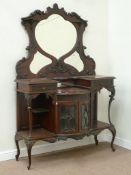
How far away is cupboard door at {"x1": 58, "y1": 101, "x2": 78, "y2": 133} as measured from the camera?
3549 mm

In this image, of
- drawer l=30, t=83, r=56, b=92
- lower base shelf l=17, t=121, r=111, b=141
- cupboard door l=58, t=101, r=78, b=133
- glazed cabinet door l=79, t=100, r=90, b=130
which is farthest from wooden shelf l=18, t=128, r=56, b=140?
drawer l=30, t=83, r=56, b=92

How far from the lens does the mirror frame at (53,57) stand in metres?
3.69

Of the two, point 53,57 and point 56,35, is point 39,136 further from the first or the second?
point 56,35

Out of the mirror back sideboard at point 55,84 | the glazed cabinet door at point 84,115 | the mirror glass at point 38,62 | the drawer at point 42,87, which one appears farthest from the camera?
the mirror glass at point 38,62

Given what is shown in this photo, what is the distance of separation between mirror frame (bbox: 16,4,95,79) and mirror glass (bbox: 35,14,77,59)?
4 cm

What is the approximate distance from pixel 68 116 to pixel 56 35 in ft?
3.42

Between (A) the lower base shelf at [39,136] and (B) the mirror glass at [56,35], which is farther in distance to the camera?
(B) the mirror glass at [56,35]

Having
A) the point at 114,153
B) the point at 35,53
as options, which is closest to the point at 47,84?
the point at 35,53

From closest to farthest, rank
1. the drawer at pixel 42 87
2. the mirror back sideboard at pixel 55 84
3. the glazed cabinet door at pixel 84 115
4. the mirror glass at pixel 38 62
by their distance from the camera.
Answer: the drawer at pixel 42 87, the mirror back sideboard at pixel 55 84, the glazed cabinet door at pixel 84 115, the mirror glass at pixel 38 62

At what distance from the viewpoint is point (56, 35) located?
Result: 3.92 meters

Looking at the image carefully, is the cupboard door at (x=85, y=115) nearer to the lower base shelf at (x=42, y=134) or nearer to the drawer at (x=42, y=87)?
the lower base shelf at (x=42, y=134)

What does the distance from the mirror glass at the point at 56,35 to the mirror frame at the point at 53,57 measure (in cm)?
4

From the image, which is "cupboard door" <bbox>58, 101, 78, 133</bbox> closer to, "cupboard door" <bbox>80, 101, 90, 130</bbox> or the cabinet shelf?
"cupboard door" <bbox>80, 101, 90, 130</bbox>

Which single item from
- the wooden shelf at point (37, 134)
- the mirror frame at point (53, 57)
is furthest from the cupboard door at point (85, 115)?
the mirror frame at point (53, 57)
